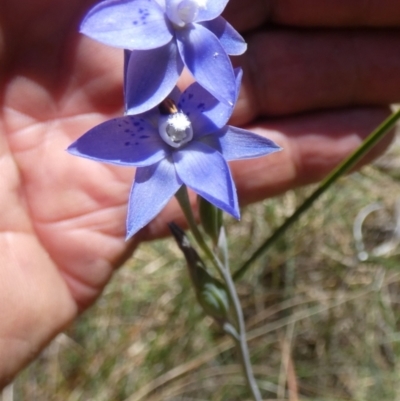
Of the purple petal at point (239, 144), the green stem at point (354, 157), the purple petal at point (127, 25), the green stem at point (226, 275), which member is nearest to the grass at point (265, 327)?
the green stem at point (226, 275)

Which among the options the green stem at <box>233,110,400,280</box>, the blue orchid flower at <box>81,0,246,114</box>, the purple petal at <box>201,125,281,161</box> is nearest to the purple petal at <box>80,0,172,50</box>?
the blue orchid flower at <box>81,0,246,114</box>

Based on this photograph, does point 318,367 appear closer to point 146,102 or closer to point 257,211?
point 257,211

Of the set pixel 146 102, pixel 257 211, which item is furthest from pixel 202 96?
pixel 257 211

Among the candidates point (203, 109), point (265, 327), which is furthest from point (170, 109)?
point (265, 327)

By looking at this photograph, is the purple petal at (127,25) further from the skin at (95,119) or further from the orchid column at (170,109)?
the skin at (95,119)

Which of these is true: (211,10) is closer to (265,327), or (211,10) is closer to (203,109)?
(203,109)

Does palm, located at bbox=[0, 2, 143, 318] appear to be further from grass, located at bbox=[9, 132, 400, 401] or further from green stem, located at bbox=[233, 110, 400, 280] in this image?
grass, located at bbox=[9, 132, 400, 401]
